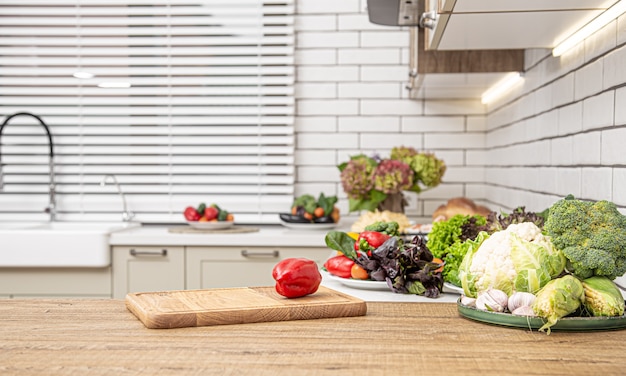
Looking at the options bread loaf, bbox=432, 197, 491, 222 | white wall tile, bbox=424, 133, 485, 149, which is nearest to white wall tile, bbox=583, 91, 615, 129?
bread loaf, bbox=432, 197, 491, 222

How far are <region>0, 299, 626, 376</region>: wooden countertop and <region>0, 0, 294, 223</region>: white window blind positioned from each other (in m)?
2.44

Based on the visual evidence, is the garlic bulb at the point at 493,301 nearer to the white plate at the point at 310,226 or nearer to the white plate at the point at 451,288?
the white plate at the point at 451,288

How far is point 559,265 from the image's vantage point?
4.80 feet

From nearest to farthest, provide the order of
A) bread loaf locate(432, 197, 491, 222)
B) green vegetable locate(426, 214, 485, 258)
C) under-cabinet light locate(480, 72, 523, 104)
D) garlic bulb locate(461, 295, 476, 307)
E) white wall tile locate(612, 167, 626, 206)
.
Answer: garlic bulb locate(461, 295, 476, 307)
white wall tile locate(612, 167, 626, 206)
green vegetable locate(426, 214, 485, 258)
under-cabinet light locate(480, 72, 523, 104)
bread loaf locate(432, 197, 491, 222)

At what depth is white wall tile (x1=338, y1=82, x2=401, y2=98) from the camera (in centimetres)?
398

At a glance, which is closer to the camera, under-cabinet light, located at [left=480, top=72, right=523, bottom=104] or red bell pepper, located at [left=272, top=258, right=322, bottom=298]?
red bell pepper, located at [left=272, top=258, right=322, bottom=298]

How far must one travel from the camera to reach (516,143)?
3.11 meters

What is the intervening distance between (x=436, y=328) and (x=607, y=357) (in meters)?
0.34

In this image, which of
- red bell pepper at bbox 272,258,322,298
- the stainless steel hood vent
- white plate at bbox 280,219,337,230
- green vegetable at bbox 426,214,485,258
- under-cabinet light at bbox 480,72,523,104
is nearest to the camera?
red bell pepper at bbox 272,258,322,298

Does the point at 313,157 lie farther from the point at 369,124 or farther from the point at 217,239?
the point at 217,239

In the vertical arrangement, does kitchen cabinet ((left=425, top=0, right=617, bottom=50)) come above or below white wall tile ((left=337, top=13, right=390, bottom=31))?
below

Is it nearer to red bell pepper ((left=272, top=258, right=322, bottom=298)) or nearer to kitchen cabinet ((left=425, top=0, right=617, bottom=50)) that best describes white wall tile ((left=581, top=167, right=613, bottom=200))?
kitchen cabinet ((left=425, top=0, right=617, bottom=50))

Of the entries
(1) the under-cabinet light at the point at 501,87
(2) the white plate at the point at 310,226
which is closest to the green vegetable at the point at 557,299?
(1) the under-cabinet light at the point at 501,87

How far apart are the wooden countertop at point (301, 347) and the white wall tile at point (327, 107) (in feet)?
8.13
